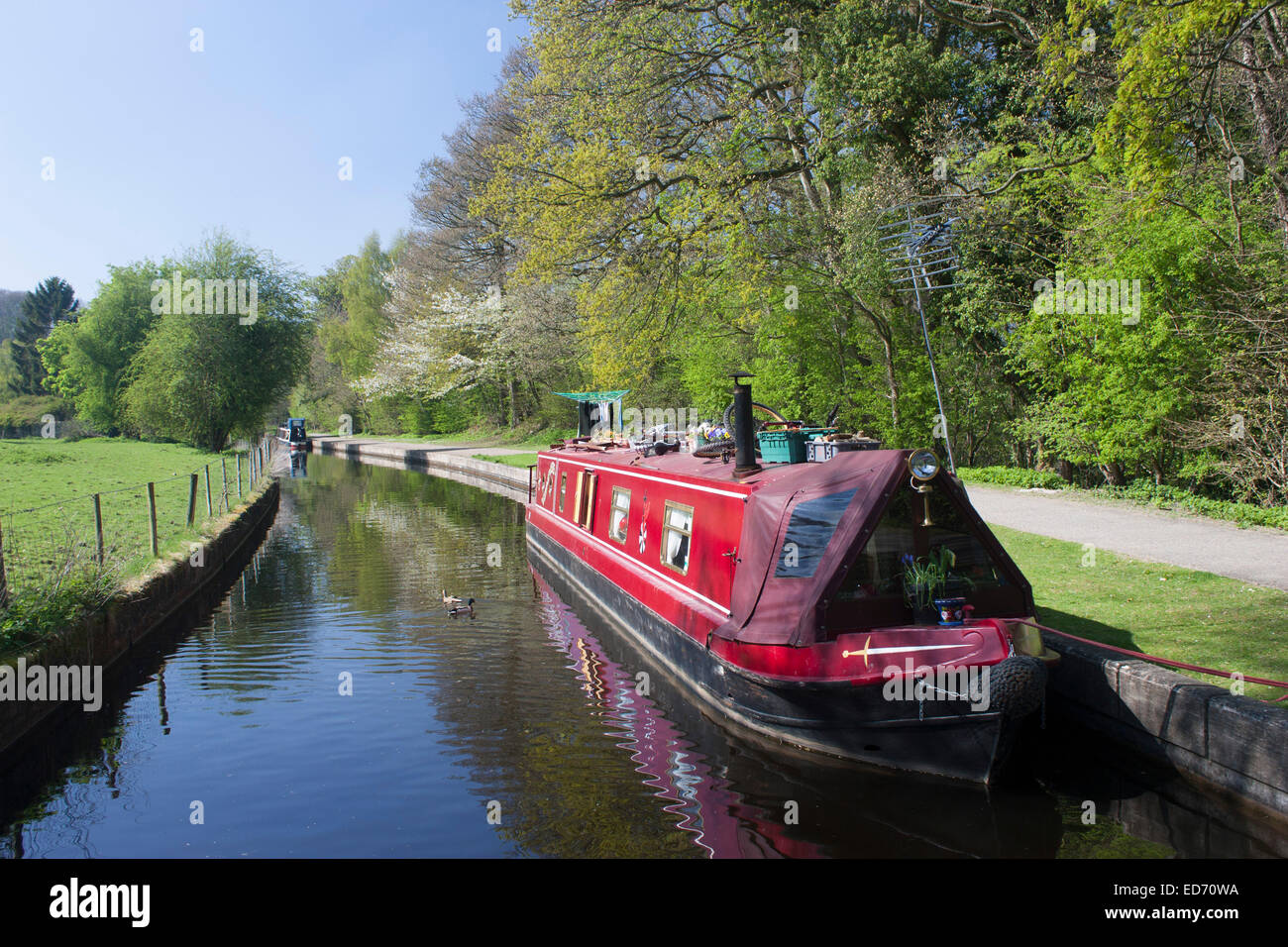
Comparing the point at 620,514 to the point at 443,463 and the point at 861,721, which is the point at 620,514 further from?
the point at 443,463

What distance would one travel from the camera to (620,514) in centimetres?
1101

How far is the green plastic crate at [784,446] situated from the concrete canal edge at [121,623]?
620 cm

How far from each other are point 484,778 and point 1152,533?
29.7 ft

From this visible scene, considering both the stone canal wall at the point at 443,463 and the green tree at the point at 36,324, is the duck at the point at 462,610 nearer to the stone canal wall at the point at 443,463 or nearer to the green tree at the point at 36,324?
the stone canal wall at the point at 443,463

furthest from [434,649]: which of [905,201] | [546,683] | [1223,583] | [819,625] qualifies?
[905,201]

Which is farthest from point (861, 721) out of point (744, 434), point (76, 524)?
point (76, 524)

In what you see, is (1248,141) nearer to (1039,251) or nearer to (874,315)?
(1039,251)

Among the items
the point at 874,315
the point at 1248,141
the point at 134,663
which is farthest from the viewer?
the point at 874,315

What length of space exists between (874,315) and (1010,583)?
49.9 ft

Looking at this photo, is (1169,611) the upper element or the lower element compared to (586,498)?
lower

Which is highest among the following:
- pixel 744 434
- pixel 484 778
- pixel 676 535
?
pixel 744 434

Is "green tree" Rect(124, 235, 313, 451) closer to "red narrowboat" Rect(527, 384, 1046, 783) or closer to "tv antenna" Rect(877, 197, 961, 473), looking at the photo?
"tv antenna" Rect(877, 197, 961, 473)

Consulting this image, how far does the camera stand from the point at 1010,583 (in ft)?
21.1
